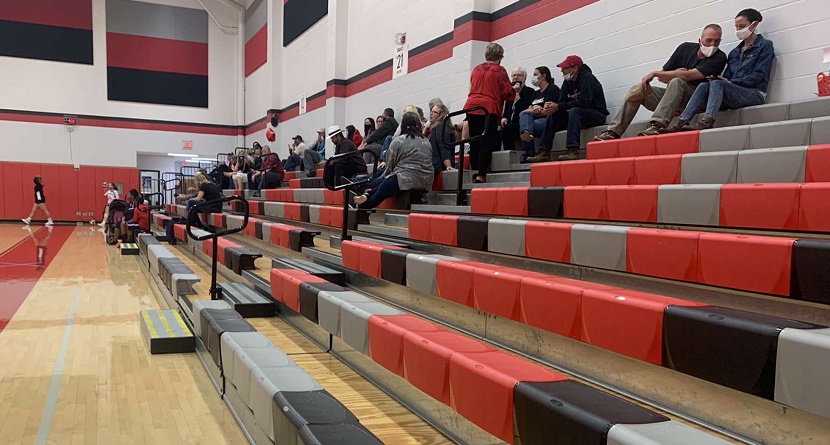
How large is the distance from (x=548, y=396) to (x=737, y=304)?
0.68 m

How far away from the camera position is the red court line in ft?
12.3

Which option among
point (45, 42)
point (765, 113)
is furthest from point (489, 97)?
point (45, 42)

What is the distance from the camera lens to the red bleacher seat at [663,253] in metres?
1.47

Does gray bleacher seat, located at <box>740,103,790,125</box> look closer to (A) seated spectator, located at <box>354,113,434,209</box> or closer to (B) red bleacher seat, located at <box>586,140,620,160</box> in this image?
(B) red bleacher seat, located at <box>586,140,620,160</box>

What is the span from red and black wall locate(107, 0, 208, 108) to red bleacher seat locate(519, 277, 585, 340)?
509 inches

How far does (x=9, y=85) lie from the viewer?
11375 millimetres

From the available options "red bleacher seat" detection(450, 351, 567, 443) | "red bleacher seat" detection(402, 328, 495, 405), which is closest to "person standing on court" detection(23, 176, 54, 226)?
"red bleacher seat" detection(402, 328, 495, 405)

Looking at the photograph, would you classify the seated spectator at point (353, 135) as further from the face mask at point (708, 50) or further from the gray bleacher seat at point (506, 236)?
the gray bleacher seat at point (506, 236)

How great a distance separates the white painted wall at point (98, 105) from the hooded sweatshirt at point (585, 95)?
36.0 feet

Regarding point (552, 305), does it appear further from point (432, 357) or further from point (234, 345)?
point (234, 345)

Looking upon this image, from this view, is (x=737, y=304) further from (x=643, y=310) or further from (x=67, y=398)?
(x=67, y=398)

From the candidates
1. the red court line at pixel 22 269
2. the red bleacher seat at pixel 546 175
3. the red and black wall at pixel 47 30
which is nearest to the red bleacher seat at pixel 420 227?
the red bleacher seat at pixel 546 175

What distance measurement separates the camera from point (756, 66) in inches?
111

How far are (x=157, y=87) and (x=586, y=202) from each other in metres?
12.5
